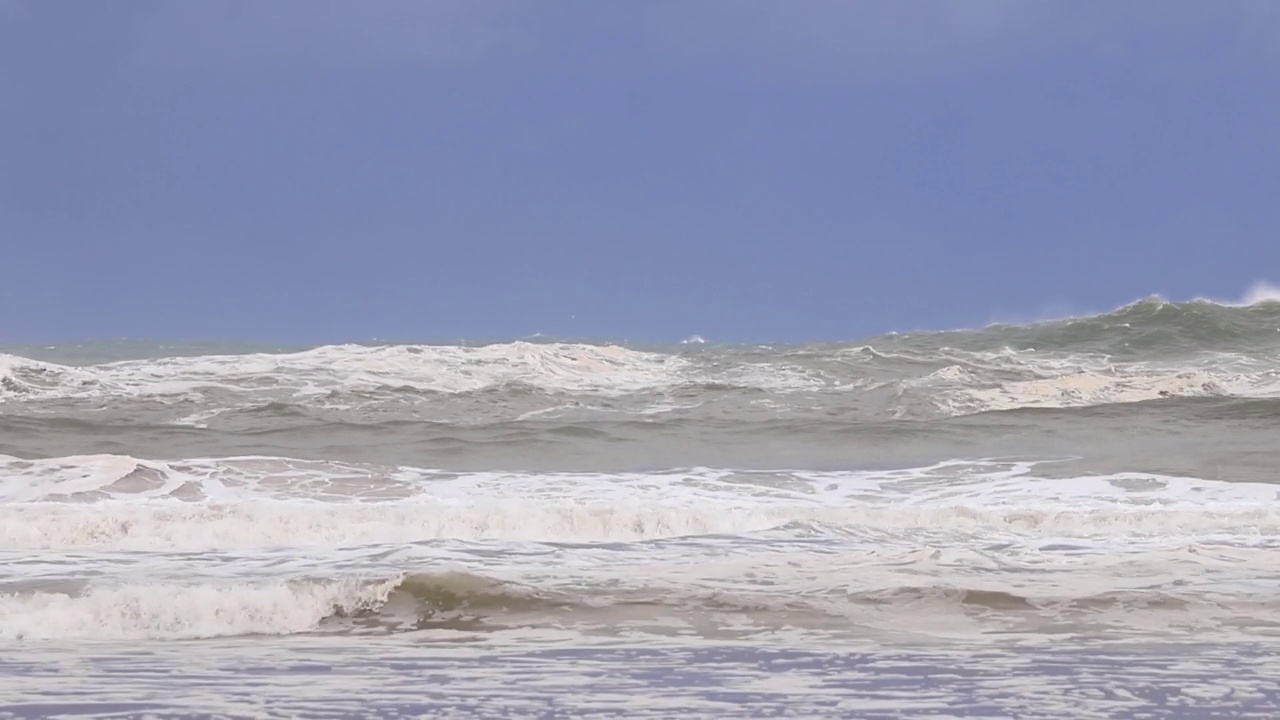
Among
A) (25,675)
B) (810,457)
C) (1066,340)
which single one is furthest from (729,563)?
(1066,340)

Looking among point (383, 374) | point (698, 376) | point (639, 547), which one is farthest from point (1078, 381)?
point (639, 547)

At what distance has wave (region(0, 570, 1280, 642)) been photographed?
5.55 metres

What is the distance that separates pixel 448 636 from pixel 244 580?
1.54 metres

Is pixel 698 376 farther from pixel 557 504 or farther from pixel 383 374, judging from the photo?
pixel 557 504

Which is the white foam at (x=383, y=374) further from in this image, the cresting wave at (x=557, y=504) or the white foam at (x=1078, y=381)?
the cresting wave at (x=557, y=504)

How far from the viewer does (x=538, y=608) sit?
5863mm

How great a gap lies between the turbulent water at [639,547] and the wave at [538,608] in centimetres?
2

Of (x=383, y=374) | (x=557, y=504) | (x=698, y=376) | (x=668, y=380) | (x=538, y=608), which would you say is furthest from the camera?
(x=698, y=376)

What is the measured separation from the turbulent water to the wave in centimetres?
2

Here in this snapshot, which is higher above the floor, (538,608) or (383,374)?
(383,374)

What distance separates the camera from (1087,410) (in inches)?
632

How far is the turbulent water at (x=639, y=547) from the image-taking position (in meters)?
4.44

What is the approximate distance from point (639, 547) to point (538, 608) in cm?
209

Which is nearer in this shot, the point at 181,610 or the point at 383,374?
the point at 181,610
